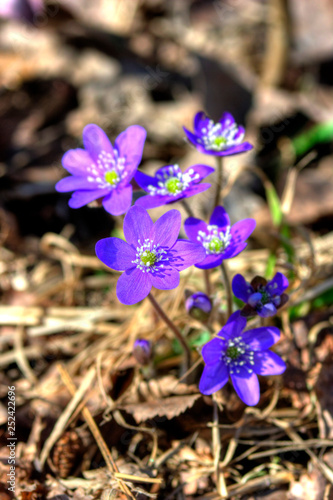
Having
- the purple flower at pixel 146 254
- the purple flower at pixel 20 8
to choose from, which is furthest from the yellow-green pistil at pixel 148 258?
the purple flower at pixel 20 8

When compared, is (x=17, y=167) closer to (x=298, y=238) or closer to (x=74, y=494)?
(x=298, y=238)

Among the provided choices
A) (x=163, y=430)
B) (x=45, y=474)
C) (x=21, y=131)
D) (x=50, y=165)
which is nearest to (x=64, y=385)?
(x=45, y=474)

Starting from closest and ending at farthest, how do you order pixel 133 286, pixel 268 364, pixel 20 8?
pixel 133 286
pixel 268 364
pixel 20 8

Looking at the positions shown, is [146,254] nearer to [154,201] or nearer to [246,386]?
[154,201]

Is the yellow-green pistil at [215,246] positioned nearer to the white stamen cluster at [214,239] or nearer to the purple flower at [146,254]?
the white stamen cluster at [214,239]

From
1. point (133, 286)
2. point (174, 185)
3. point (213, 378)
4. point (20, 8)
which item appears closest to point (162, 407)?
point (213, 378)

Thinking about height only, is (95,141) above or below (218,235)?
above

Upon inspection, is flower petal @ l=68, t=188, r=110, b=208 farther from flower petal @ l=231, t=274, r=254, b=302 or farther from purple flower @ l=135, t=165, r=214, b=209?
flower petal @ l=231, t=274, r=254, b=302
